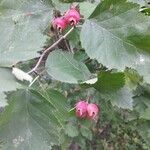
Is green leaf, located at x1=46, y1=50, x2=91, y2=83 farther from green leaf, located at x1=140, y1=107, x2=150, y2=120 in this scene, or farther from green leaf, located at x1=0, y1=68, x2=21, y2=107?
green leaf, located at x1=140, y1=107, x2=150, y2=120

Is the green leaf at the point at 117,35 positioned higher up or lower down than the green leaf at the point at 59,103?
higher up

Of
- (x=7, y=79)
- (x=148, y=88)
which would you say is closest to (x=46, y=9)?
(x=7, y=79)

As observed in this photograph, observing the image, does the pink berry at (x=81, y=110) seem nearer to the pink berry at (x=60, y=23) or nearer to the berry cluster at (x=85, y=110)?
the berry cluster at (x=85, y=110)

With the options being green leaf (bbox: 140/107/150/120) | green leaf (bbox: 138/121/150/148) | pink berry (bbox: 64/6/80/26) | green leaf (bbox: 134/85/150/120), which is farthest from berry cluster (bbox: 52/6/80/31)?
green leaf (bbox: 138/121/150/148)

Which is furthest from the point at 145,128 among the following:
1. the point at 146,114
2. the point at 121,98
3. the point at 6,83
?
the point at 6,83

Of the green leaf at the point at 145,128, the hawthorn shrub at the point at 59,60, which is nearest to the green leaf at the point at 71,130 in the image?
the green leaf at the point at 145,128

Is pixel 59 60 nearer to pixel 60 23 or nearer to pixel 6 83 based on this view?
pixel 60 23

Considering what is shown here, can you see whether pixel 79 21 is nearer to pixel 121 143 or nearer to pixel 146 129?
pixel 146 129
